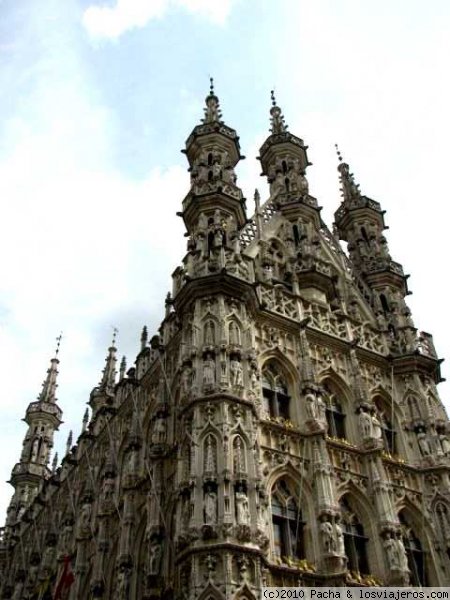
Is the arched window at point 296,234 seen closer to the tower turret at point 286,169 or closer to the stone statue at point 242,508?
the tower turret at point 286,169

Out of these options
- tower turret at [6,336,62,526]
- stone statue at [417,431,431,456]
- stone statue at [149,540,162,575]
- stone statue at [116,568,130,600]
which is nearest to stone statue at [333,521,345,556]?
stone statue at [149,540,162,575]

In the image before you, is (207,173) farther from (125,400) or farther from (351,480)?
(351,480)

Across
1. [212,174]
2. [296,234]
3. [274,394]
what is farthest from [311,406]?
[212,174]

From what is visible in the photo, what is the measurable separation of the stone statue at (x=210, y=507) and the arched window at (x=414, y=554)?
7.43 meters

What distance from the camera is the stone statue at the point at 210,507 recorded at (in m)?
17.6

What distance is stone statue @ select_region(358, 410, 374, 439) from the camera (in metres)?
23.5

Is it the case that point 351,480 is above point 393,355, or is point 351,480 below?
below

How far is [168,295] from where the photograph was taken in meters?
28.7

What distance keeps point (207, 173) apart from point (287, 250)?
4973 millimetres

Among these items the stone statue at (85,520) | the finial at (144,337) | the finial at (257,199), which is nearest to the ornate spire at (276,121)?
the finial at (257,199)

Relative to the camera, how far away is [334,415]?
955 inches

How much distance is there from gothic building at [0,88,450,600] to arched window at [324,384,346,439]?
10cm

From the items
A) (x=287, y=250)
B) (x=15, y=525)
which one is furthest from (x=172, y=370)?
(x=15, y=525)

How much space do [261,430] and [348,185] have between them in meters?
19.9
